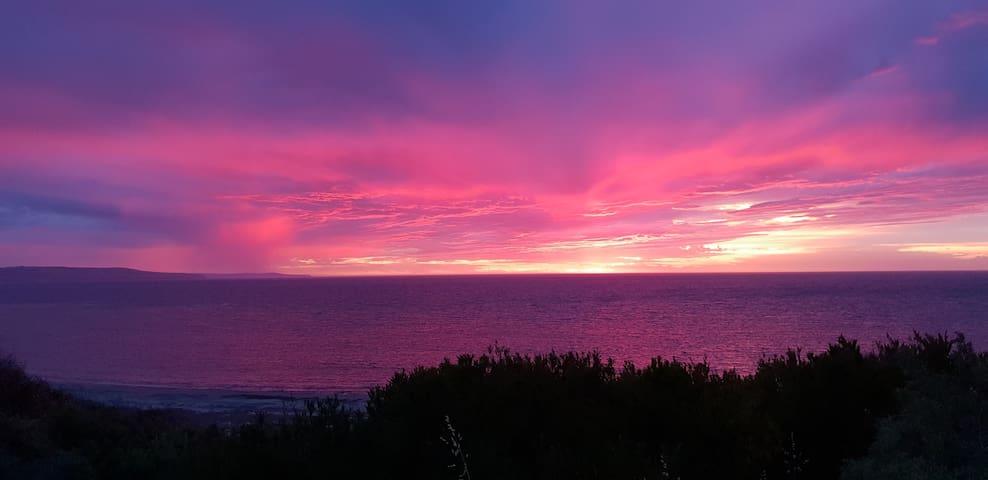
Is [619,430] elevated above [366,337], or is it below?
above

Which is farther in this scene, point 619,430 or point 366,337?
point 366,337

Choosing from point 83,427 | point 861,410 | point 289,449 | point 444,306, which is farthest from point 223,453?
point 444,306

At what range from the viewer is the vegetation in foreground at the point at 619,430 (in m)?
6.28

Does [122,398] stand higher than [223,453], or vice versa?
[223,453]

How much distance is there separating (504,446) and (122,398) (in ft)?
116

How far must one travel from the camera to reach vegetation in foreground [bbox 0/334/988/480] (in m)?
6.28

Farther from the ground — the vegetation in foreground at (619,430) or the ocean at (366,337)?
the vegetation in foreground at (619,430)

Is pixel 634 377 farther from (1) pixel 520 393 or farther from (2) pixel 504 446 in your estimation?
(2) pixel 504 446

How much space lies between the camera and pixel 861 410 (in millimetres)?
8188

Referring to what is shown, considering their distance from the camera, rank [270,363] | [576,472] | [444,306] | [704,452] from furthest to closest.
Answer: [444,306]
[270,363]
[704,452]
[576,472]

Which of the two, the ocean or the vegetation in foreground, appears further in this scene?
the ocean

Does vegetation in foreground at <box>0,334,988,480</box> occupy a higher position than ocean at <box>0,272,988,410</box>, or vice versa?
vegetation in foreground at <box>0,334,988,480</box>

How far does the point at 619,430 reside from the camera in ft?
23.4

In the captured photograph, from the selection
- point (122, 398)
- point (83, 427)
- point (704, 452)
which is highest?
point (704, 452)
